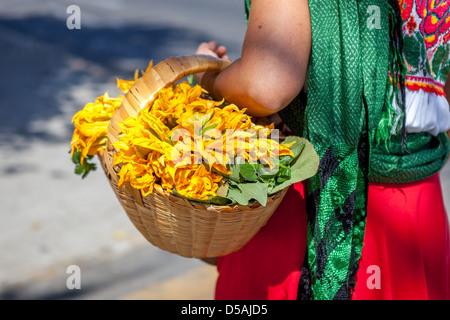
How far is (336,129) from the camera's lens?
4.56 ft

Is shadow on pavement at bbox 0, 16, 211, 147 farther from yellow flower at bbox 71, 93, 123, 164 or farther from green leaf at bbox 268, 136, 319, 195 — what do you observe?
green leaf at bbox 268, 136, 319, 195

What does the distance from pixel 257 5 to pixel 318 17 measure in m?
0.16

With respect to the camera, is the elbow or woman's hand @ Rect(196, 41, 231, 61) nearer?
the elbow

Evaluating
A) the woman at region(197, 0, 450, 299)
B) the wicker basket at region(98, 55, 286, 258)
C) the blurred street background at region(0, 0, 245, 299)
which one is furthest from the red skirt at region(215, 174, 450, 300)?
the blurred street background at region(0, 0, 245, 299)

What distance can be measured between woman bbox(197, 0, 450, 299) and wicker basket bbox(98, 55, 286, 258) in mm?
136

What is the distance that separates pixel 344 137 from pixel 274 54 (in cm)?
34

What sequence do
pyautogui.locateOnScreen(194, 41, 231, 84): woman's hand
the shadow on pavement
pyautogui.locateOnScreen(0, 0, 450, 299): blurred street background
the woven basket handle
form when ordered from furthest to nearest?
the shadow on pavement < pyautogui.locateOnScreen(0, 0, 450, 299): blurred street background < pyautogui.locateOnScreen(194, 41, 231, 84): woman's hand < the woven basket handle

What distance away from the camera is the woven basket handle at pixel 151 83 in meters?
1.34

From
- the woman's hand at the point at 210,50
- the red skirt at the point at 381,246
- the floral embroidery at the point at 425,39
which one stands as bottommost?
the red skirt at the point at 381,246

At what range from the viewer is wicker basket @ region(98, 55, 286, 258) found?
4.23 ft

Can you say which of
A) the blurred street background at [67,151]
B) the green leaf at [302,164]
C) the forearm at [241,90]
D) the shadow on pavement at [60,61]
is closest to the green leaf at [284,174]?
the green leaf at [302,164]

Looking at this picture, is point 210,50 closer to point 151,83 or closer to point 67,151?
point 151,83

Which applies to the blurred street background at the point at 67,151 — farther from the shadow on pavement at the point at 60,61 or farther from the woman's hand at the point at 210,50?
the woman's hand at the point at 210,50

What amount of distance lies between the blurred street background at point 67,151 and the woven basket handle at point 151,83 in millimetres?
1766
